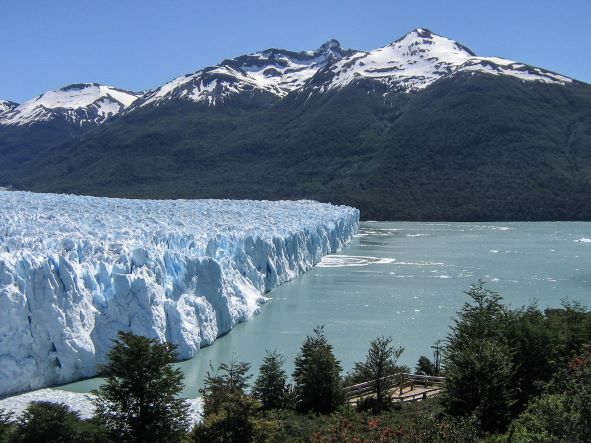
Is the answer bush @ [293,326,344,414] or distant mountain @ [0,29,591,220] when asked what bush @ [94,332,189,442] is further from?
distant mountain @ [0,29,591,220]

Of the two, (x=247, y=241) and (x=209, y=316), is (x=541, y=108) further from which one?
(x=209, y=316)

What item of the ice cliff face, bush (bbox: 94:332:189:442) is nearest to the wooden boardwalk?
bush (bbox: 94:332:189:442)

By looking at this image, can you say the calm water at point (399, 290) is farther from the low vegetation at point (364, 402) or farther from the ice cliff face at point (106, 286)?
the low vegetation at point (364, 402)

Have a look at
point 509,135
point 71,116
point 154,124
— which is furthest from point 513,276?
point 71,116

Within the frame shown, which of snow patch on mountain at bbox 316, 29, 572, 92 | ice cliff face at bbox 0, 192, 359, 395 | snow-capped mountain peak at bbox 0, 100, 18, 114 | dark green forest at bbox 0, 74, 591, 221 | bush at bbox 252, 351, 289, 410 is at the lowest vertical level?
bush at bbox 252, 351, 289, 410

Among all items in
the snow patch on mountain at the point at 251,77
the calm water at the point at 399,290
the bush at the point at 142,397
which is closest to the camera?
the bush at the point at 142,397

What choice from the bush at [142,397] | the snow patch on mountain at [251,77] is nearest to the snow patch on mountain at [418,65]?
the snow patch on mountain at [251,77]

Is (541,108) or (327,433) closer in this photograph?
(327,433)
